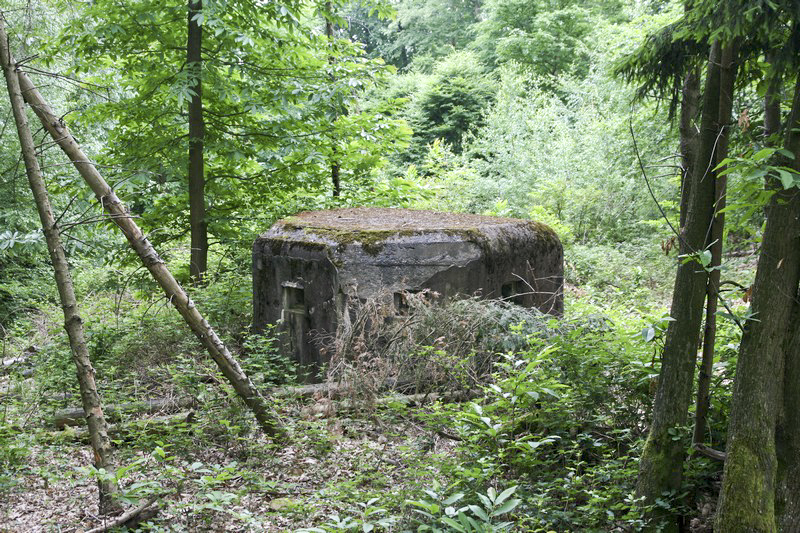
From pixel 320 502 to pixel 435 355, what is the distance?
8.36 feet

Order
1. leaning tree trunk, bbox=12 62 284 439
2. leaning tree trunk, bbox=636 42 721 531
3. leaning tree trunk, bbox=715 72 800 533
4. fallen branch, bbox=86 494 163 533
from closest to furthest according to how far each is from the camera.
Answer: leaning tree trunk, bbox=715 72 800 533 → leaning tree trunk, bbox=636 42 721 531 → fallen branch, bbox=86 494 163 533 → leaning tree trunk, bbox=12 62 284 439

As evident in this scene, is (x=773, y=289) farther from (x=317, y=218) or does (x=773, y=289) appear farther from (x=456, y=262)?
(x=317, y=218)

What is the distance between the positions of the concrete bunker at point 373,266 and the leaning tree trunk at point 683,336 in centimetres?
358

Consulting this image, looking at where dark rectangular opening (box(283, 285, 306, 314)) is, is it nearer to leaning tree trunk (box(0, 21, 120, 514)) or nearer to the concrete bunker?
the concrete bunker

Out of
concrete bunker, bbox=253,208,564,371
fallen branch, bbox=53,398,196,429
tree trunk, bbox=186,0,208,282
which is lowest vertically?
fallen branch, bbox=53,398,196,429

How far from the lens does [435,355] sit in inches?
262

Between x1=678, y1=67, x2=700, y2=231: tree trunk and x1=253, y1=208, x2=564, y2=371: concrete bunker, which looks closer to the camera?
x1=678, y1=67, x2=700, y2=231: tree trunk

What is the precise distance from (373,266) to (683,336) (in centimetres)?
454

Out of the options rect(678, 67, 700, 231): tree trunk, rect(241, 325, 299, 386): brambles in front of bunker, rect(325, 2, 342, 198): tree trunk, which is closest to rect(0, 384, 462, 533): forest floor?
rect(241, 325, 299, 386): brambles in front of bunker

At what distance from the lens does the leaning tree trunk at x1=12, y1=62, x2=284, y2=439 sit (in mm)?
5008

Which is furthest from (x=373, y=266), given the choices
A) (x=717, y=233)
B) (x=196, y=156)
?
(x=717, y=233)

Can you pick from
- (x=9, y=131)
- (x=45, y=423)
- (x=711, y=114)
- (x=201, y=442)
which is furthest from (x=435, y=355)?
(x=9, y=131)

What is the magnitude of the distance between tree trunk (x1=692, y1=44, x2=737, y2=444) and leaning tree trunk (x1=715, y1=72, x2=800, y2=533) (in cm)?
30

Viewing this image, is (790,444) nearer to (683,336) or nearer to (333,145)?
(683,336)
